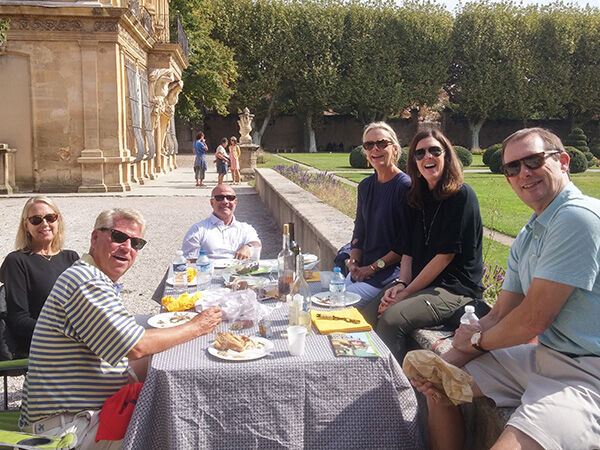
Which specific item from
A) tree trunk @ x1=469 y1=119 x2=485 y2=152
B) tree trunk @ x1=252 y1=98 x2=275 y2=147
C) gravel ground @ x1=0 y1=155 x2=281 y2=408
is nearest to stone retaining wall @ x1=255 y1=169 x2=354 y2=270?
gravel ground @ x1=0 y1=155 x2=281 y2=408

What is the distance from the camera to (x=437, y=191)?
381 centimetres

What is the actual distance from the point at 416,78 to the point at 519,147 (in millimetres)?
46869

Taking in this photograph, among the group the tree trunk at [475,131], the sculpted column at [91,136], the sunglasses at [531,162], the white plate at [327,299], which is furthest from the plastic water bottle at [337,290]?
the tree trunk at [475,131]

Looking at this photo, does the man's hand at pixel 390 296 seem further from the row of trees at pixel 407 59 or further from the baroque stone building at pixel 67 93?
the row of trees at pixel 407 59

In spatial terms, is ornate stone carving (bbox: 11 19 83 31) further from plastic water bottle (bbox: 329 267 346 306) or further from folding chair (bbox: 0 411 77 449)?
folding chair (bbox: 0 411 77 449)

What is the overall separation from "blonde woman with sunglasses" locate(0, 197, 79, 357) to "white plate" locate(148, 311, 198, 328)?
1018mm

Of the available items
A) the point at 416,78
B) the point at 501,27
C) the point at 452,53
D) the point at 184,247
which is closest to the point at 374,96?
the point at 416,78

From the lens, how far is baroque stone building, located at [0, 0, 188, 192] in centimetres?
1594

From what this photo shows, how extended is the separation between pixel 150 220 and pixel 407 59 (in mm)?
39501

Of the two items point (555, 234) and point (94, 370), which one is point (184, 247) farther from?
point (555, 234)

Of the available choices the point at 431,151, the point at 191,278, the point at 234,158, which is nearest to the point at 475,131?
the point at 234,158

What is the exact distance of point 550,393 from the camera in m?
2.30

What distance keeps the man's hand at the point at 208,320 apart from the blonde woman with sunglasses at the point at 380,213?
1.54 meters

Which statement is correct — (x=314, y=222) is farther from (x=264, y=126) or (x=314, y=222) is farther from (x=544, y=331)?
(x=264, y=126)
